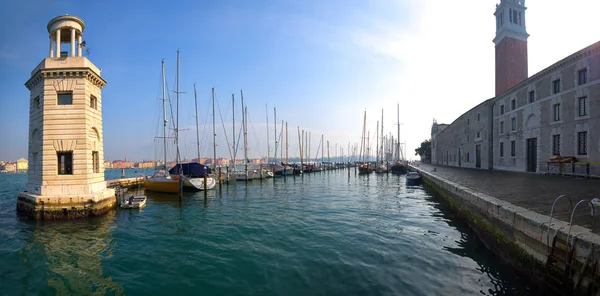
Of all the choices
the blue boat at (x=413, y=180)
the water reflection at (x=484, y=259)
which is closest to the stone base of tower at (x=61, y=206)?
the water reflection at (x=484, y=259)

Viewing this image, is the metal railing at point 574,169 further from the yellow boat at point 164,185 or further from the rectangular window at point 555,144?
the yellow boat at point 164,185

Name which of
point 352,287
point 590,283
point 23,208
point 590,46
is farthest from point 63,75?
point 590,46

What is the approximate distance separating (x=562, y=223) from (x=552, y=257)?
1.01 m

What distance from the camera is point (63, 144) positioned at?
50.1 feet

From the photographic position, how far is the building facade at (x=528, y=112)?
18.2 metres

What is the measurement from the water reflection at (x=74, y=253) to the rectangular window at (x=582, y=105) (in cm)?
2608

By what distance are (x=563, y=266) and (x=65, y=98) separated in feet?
69.0

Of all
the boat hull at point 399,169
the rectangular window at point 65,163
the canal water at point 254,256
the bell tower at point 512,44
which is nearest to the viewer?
the canal water at point 254,256

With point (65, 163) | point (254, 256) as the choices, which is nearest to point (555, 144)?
point (254, 256)

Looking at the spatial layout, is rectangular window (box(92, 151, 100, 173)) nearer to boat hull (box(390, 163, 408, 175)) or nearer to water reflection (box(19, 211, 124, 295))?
water reflection (box(19, 211, 124, 295))

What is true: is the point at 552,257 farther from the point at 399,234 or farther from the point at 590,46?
the point at 590,46

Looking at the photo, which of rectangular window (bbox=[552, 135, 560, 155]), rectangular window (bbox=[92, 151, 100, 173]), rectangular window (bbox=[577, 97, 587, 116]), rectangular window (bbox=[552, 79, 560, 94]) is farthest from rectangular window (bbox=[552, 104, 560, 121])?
rectangular window (bbox=[92, 151, 100, 173])

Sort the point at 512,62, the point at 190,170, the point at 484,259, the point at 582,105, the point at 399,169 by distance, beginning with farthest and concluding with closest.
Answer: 1. the point at 399,169
2. the point at 512,62
3. the point at 190,170
4. the point at 582,105
5. the point at 484,259

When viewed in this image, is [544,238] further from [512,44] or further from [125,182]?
[512,44]
